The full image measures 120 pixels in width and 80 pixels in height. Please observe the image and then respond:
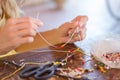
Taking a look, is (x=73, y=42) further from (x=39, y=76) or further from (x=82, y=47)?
(x=39, y=76)

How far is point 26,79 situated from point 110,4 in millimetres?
2244

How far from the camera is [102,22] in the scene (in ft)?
8.38

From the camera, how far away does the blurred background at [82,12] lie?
246cm

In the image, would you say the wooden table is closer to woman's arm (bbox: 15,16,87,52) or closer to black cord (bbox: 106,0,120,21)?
woman's arm (bbox: 15,16,87,52)

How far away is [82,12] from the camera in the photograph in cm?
281

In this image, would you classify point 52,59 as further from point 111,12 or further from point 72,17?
point 111,12

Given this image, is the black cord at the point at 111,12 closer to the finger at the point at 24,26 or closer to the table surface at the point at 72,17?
the table surface at the point at 72,17

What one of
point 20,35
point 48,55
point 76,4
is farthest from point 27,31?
point 76,4

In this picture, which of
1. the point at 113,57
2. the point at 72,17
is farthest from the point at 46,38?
the point at 72,17

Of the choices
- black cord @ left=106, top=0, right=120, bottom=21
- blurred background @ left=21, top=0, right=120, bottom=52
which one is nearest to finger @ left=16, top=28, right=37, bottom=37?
blurred background @ left=21, top=0, right=120, bottom=52

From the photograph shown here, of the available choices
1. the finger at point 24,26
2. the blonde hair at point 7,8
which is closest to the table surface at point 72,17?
the finger at point 24,26

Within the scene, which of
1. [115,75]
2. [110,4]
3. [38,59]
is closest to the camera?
[115,75]

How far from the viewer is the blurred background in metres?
2.46

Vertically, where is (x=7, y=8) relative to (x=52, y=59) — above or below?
above
